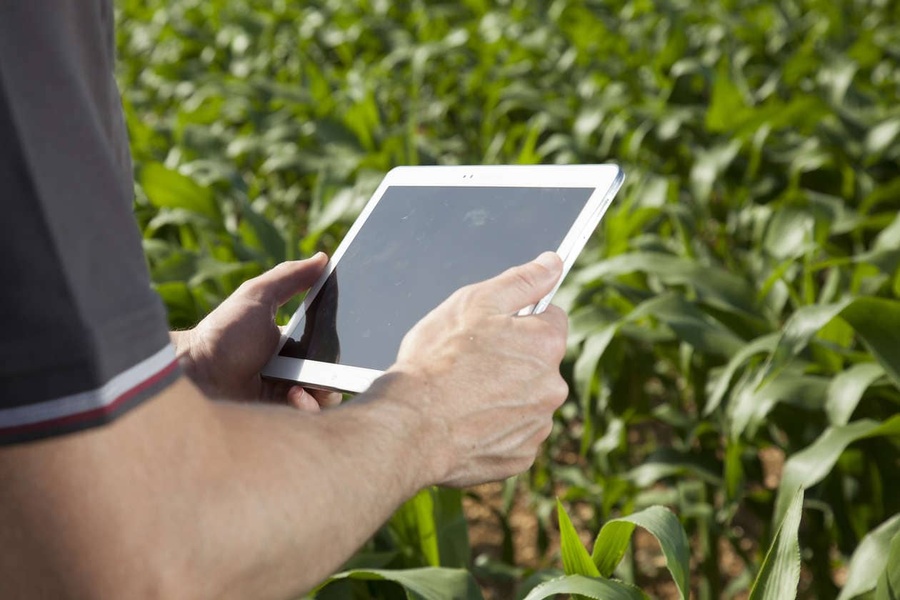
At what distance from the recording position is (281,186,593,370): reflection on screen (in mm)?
1080

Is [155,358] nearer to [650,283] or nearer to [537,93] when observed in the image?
[650,283]

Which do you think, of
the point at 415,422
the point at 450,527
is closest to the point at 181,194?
the point at 450,527

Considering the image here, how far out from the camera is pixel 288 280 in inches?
48.5

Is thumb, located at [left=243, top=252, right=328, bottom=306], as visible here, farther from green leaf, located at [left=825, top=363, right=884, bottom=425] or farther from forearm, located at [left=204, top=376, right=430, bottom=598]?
green leaf, located at [left=825, top=363, right=884, bottom=425]


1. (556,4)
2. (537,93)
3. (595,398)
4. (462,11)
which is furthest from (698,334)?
(462,11)

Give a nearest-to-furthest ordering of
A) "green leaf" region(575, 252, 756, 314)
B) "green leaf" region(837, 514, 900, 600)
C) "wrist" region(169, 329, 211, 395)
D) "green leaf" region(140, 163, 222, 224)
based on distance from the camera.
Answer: "wrist" region(169, 329, 211, 395) < "green leaf" region(837, 514, 900, 600) < "green leaf" region(575, 252, 756, 314) < "green leaf" region(140, 163, 222, 224)

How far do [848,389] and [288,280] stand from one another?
879 millimetres

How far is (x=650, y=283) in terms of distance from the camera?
2.42 meters

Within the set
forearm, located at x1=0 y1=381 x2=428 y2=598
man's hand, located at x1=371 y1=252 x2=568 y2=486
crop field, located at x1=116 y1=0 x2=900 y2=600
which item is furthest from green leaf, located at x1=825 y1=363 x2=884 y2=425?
forearm, located at x1=0 y1=381 x2=428 y2=598

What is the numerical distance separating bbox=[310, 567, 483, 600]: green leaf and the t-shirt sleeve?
606mm

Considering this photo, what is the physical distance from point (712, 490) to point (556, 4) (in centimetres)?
357

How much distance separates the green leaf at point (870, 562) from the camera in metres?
1.43

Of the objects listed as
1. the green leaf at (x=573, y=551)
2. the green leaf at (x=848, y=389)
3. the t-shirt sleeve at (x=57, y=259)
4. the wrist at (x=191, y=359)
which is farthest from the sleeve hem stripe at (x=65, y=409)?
the green leaf at (x=848, y=389)

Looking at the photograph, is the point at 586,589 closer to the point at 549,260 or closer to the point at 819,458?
the point at 549,260
